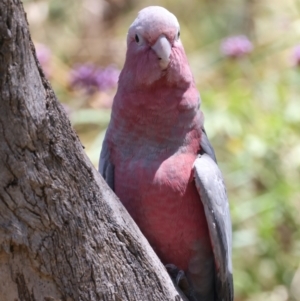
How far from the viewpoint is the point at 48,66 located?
3904 mm

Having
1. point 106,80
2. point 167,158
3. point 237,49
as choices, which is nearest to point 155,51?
point 167,158

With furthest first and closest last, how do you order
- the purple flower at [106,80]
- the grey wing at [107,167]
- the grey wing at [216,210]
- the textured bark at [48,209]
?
the purple flower at [106,80] < the grey wing at [107,167] < the grey wing at [216,210] < the textured bark at [48,209]

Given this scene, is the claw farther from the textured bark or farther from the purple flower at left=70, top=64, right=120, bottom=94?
the purple flower at left=70, top=64, right=120, bottom=94

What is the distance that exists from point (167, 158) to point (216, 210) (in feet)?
0.78

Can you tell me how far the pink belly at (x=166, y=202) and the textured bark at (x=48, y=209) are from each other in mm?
279

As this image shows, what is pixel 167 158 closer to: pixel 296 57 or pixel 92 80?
pixel 92 80

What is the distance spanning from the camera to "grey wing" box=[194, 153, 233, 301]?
2139 mm

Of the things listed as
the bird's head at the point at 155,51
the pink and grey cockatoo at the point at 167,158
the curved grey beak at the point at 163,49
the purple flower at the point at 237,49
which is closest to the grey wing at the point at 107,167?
the pink and grey cockatoo at the point at 167,158

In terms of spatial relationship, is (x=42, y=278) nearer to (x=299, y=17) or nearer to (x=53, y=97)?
(x=53, y=97)

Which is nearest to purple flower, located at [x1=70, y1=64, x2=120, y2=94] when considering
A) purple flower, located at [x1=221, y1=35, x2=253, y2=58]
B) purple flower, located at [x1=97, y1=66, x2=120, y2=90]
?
purple flower, located at [x1=97, y1=66, x2=120, y2=90]

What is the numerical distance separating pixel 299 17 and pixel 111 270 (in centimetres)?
348

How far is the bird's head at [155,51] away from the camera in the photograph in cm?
205

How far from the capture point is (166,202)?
2.12 metres

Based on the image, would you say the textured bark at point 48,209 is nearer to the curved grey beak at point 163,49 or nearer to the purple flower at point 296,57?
the curved grey beak at point 163,49
